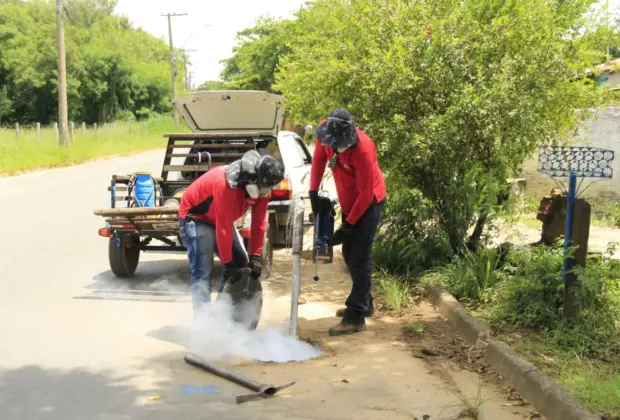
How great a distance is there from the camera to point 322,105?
24.5 ft

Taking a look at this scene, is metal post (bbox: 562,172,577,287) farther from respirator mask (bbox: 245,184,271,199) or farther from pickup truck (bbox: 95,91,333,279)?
pickup truck (bbox: 95,91,333,279)

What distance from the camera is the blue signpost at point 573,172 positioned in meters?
5.25

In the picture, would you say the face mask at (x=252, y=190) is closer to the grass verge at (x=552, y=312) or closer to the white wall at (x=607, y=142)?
the grass verge at (x=552, y=312)

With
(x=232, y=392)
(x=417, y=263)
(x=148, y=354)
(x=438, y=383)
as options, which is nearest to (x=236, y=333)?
(x=148, y=354)

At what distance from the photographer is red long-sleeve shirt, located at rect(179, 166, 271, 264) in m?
5.09

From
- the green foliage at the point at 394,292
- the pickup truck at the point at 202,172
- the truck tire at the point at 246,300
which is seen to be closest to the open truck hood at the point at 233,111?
the pickup truck at the point at 202,172

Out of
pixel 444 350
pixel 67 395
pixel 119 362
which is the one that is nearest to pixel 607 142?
pixel 444 350

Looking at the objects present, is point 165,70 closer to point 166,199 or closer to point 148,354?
point 166,199

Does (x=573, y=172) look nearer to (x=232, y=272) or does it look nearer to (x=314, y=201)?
(x=314, y=201)

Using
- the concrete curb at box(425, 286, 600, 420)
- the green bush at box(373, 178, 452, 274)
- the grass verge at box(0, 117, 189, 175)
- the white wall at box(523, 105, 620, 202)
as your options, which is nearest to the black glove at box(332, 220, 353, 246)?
the concrete curb at box(425, 286, 600, 420)

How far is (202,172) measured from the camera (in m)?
8.73

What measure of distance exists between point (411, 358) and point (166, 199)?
4.42 metres

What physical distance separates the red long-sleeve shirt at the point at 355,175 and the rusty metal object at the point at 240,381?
1779 mm

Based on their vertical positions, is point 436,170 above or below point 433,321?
above
